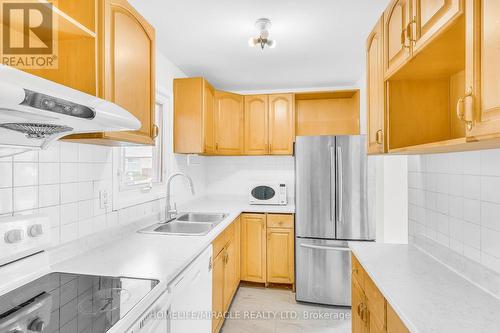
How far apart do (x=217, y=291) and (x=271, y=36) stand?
78.7 inches

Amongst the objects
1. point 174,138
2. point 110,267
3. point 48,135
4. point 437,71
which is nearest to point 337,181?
point 437,71

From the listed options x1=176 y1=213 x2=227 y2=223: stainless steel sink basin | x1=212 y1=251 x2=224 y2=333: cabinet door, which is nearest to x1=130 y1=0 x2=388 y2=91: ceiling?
x1=176 y1=213 x2=227 y2=223: stainless steel sink basin

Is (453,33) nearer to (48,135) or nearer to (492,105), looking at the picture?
(492,105)

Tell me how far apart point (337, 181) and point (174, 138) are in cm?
165

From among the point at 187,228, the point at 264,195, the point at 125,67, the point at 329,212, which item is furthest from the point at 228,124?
the point at 125,67

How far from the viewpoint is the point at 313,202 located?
2779mm

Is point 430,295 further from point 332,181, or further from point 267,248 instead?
point 267,248

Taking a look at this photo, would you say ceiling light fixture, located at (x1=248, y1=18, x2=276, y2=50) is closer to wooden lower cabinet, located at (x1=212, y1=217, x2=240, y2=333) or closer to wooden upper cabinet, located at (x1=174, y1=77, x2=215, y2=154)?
wooden upper cabinet, located at (x1=174, y1=77, x2=215, y2=154)

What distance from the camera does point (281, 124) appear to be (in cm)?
341

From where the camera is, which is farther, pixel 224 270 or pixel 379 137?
pixel 224 270

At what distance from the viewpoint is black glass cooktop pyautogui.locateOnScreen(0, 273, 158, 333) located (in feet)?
2.74

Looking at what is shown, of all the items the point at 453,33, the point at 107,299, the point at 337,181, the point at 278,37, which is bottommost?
the point at 107,299

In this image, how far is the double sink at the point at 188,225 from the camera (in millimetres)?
2105

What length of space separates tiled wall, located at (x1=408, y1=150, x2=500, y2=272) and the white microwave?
5.33ft
